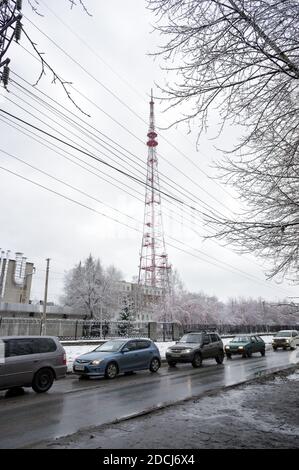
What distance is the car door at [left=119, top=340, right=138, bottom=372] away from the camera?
14.3 meters

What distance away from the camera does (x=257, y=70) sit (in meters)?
6.35

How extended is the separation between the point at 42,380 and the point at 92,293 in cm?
4548

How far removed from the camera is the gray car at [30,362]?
1009cm

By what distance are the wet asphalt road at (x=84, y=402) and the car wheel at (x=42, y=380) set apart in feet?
0.68

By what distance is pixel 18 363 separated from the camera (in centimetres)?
1030

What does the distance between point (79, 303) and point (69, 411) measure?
163 feet

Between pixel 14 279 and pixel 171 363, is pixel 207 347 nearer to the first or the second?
pixel 171 363

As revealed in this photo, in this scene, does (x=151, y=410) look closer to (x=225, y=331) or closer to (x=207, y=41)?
(x=207, y=41)

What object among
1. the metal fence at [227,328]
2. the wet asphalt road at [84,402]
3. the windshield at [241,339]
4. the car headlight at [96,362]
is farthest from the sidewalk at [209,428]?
the metal fence at [227,328]

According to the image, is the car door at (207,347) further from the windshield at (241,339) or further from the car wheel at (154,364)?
the windshield at (241,339)

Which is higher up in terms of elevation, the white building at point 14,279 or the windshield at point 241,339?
the white building at point 14,279

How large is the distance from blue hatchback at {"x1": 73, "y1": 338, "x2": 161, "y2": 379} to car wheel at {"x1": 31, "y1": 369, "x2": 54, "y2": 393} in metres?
2.46

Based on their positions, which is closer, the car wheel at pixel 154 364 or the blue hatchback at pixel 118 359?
the blue hatchback at pixel 118 359
